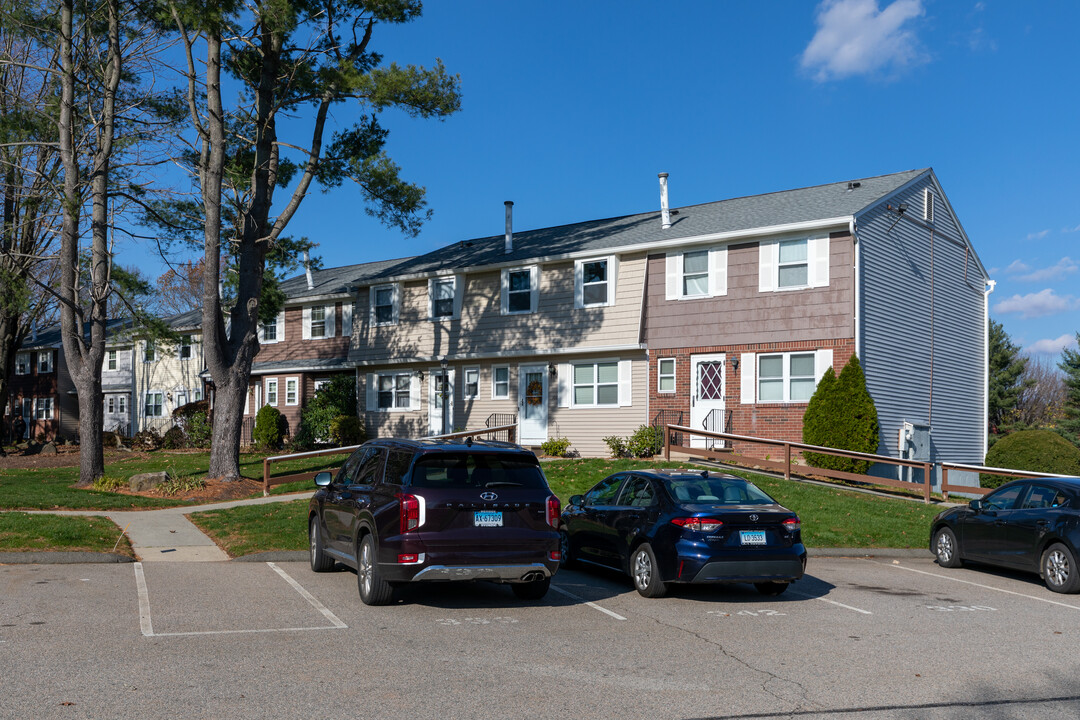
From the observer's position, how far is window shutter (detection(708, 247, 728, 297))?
24.8 meters

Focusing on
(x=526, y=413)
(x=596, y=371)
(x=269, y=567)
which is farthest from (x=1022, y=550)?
(x=526, y=413)

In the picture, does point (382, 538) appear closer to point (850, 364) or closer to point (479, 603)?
point (479, 603)

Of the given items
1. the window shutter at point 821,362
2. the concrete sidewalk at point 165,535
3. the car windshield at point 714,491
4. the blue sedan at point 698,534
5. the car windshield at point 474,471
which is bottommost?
the concrete sidewalk at point 165,535

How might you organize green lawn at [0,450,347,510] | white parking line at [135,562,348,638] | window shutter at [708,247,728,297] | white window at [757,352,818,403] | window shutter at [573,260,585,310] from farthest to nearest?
1. window shutter at [573,260,585,310]
2. window shutter at [708,247,728,297]
3. white window at [757,352,818,403]
4. green lawn at [0,450,347,510]
5. white parking line at [135,562,348,638]

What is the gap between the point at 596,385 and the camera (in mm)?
27000

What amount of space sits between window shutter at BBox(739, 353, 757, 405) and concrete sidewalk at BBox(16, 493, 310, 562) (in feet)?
38.2

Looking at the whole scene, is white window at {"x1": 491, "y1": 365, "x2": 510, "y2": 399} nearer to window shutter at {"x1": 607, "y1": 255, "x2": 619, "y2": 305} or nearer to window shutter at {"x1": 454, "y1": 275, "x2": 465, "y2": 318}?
window shutter at {"x1": 454, "y1": 275, "x2": 465, "y2": 318}

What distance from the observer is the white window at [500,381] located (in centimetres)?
2905

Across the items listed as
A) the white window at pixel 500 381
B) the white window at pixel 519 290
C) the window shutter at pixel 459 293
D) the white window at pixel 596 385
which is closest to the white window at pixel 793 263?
the white window at pixel 596 385

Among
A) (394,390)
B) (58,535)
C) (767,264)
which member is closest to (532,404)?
(394,390)

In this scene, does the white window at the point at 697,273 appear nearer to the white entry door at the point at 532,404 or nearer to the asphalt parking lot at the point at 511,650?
the white entry door at the point at 532,404

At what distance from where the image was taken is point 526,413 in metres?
28.4

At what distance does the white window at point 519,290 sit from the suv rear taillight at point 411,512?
19.3m

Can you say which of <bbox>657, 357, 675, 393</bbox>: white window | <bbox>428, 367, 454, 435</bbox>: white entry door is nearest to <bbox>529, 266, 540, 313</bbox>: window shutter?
<bbox>428, 367, 454, 435</bbox>: white entry door
